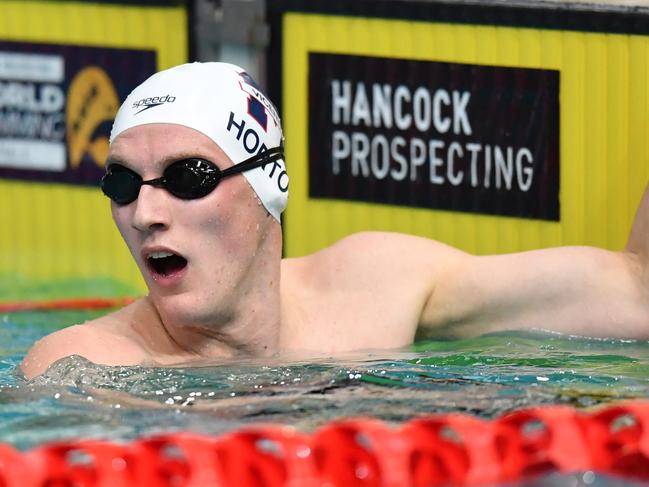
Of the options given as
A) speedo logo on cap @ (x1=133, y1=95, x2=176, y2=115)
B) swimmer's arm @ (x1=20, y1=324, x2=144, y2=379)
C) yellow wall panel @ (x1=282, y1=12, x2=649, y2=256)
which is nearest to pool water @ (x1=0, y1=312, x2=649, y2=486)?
swimmer's arm @ (x1=20, y1=324, x2=144, y2=379)

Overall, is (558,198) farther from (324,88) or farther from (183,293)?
(183,293)

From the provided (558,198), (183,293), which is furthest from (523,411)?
(558,198)

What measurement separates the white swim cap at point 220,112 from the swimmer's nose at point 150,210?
160 mm

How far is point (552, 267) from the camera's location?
12.4 feet

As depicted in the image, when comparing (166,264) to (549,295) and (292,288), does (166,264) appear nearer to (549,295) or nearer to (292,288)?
(292,288)

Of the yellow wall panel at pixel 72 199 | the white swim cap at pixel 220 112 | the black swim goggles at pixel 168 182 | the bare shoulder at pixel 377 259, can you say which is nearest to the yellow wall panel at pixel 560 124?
the yellow wall panel at pixel 72 199

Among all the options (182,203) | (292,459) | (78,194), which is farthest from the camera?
(78,194)

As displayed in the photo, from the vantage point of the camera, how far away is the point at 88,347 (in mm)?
3344

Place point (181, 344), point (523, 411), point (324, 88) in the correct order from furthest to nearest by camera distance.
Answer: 1. point (324, 88)
2. point (181, 344)
3. point (523, 411)

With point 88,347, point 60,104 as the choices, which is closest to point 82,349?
point 88,347

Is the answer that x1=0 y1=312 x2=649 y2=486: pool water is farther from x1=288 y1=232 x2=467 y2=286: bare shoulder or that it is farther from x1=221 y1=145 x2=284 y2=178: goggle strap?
x1=221 y1=145 x2=284 y2=178: goggle strap

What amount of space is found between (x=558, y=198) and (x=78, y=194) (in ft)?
5.39

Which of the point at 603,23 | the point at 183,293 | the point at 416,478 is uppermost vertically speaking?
the point at 603,23

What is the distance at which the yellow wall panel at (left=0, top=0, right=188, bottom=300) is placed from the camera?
5.16m
